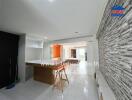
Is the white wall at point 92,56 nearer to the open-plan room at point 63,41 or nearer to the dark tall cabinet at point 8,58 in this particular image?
the open-plan room at point 63,41

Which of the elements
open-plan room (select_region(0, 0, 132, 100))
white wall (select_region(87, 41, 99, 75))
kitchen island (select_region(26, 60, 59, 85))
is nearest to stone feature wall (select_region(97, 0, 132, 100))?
open-plan room (select_region(0, 0, 132, 100))

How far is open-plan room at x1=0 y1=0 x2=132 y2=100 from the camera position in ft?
3.62

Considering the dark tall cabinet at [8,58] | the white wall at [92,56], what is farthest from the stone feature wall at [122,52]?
the dark tall cabinet at [8,58]

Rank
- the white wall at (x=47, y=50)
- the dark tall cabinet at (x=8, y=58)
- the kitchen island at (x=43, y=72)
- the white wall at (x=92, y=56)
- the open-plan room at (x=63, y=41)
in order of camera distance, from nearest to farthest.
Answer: the open-plan room at (x=63, y=41) → the dark tall cabinet at (x=8, y=58) → the kitchen island at (x=43, y=72) → the white wall at (x=92, y=56) → the white wall at (x=47, y=50)

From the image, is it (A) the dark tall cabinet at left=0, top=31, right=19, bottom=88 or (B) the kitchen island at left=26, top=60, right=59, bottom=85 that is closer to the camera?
(A) the dark tall cabinet at left=0, top=31, right=19, bottom=88

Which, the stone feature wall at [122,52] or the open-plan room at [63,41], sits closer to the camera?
the stone feature wall at [122,52]

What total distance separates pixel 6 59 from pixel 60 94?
2.80m

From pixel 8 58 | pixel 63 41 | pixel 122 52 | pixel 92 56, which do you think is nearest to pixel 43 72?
pixel 8 58

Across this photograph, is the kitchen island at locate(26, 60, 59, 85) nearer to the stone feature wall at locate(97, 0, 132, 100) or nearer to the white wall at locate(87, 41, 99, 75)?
the white wall at locate(87, 41, 99, 75)

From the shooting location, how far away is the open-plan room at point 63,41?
1.10 m

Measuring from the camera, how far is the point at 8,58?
11.7ft

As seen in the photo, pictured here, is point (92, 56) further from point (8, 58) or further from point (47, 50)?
point (8, 58)

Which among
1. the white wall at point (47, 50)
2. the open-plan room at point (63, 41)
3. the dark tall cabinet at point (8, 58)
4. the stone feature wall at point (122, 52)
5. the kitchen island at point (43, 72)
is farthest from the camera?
the white wall at point (47, 50)

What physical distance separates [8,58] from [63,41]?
10.6ft
